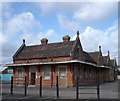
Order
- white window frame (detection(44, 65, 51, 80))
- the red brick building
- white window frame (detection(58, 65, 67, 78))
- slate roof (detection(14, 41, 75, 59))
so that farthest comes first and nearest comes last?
slate roof (detection(14, 41, 75, 59)), white window frame (detection(44, 65, 51, 80)), white window frame (detection(58, 65, 67, 78)), the red brick building

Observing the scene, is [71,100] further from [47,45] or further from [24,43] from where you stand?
[24,43]

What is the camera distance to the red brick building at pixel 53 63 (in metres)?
35.9

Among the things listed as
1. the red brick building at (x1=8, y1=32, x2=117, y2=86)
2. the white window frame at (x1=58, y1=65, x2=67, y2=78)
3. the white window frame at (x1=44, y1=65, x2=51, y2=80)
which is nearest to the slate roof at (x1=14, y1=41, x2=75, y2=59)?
the red brick building at (x1=8, y1=32, x2=117, y2=86)

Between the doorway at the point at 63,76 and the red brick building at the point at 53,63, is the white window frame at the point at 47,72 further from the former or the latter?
the doorway at the point at 63,76

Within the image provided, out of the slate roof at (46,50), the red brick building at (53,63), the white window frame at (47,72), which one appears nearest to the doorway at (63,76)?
the red brick building at (53,63)

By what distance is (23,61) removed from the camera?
41.4 m

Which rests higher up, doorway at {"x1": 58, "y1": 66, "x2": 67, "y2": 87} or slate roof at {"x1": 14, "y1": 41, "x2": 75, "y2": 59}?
slate roof at {"x1": 14, "y1": 41, "x2": 75, "y2": 59}

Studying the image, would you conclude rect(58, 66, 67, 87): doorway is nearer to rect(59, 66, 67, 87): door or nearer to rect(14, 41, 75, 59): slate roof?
rect(59, 66, 67, 87): door

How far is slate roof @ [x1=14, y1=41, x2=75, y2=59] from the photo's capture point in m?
38.2

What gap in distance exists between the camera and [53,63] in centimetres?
3584

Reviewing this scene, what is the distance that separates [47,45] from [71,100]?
94.0ft

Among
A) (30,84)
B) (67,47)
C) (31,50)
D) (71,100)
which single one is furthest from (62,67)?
(71,100)

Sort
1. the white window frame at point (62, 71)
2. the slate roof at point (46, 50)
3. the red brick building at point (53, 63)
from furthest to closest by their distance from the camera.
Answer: the slate roof at point (46, 50) → the white window frame at point (62, 71) → the red brick building at point (53, 63)

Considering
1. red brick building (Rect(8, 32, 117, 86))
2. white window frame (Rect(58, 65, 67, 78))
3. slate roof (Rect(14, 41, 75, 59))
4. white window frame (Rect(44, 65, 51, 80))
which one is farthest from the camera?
slate roof (Rect(14, 41, 75, 59))
